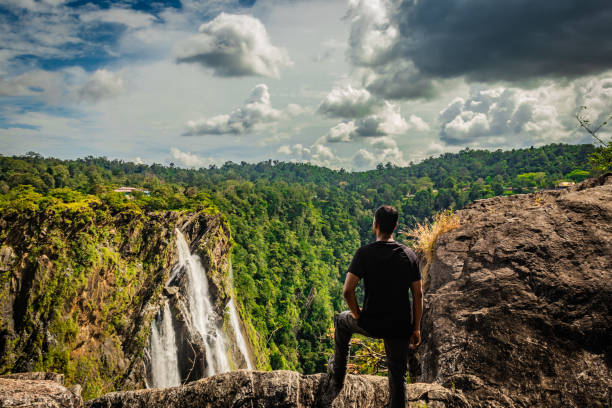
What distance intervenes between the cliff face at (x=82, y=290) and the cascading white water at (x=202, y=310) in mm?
2159

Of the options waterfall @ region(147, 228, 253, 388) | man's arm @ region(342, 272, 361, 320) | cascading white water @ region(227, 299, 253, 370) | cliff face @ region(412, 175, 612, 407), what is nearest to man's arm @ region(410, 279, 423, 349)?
man's arm @ region(342, 272, 361, 320)

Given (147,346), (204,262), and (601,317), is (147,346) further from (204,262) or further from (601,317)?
(601,317)

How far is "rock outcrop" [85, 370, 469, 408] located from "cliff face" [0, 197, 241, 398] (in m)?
12.6

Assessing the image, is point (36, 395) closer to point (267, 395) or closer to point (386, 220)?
point (267, 395)

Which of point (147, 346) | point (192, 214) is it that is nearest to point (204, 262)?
point (192, 214)

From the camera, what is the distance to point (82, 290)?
13.3 meters

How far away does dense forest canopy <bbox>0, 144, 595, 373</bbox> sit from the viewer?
30280 millimetres

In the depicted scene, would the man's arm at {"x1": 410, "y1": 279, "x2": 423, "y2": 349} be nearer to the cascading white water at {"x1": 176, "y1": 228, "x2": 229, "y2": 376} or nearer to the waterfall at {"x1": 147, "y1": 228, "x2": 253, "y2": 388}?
the waterfall at {"x1": 147, "y1": 228, "x2": 253, "y2": 388}

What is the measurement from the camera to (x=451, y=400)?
278cm

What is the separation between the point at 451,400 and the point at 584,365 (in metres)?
1.15

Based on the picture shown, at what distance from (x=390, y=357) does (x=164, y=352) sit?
762 inches

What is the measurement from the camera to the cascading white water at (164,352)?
1705 centimetres

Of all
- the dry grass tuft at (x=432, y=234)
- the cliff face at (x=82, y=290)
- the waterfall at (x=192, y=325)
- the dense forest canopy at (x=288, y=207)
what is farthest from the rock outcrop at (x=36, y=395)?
the waterfall at (x=192, y=325)

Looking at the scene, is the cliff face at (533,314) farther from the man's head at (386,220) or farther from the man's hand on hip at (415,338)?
the man's head at (386,220)
